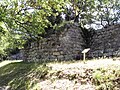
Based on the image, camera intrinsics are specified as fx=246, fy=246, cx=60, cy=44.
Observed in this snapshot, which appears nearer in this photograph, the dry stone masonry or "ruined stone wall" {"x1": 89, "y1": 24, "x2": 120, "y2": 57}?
"ruined stone wall" {"x1": 89, "y1": 24, "x2": 120, "y2": 57}

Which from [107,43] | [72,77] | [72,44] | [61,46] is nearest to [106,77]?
[72,77]

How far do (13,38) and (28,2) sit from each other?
10.4 ft

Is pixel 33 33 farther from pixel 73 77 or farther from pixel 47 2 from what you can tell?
pixel 73 77

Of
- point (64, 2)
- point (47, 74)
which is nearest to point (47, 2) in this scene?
point (64, 2)

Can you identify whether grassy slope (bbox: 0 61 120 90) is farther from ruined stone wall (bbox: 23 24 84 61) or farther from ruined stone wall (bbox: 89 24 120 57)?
ruined stone wall (bbox: 89 24 120 57)

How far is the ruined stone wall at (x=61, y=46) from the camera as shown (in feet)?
59.5

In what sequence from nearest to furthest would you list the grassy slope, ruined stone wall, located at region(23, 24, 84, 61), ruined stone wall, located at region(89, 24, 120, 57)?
the grassy slope
ruined stone wall, located at region(89, 24, 120, 57)
ruined stone wall, located at region(23, 24, 84, 61)

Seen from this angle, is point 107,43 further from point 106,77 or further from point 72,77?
point 106,77

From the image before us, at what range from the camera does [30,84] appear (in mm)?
12461

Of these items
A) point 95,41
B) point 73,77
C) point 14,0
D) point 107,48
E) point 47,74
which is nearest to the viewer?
point 73,77

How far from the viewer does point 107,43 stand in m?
18.4

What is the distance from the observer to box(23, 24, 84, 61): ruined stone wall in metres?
18.1

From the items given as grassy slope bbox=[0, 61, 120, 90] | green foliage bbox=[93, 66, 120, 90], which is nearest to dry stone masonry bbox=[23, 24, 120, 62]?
grassy slope bbox=[0, 61, 120, 90]

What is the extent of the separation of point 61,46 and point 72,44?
44.1 inches
